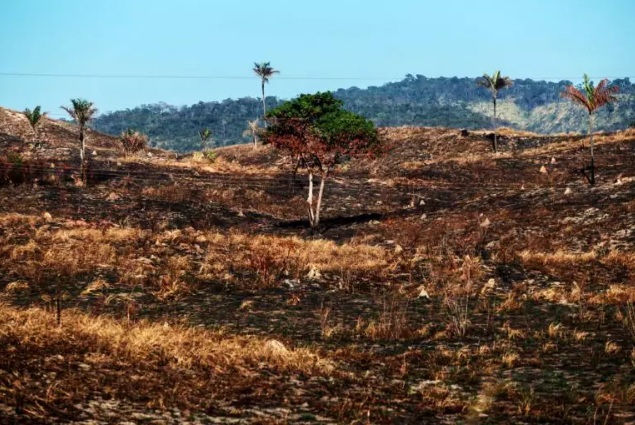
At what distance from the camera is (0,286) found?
493 inches

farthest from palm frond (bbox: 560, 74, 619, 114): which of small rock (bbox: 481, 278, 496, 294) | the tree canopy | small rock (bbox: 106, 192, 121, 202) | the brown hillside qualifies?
the brown hillside

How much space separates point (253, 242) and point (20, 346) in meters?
14.2

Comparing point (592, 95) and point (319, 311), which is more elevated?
point (592, 95)

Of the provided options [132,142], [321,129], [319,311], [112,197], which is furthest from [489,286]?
[132,142]

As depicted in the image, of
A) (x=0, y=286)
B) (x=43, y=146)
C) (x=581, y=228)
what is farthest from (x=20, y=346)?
(x=43, y=146)

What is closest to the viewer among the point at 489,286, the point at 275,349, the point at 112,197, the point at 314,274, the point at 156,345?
the point at 156,345

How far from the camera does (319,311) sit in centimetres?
1165

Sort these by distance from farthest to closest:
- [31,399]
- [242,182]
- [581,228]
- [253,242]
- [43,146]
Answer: [43,146], [242,182], [581,228], [253,242], [31,399]

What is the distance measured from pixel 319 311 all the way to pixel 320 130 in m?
19.7

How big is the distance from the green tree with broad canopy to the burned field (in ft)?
14.0

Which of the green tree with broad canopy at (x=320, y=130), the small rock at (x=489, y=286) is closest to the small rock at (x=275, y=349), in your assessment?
the small rock at (x=489, y=286)

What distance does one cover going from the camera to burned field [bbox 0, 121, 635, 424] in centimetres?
546

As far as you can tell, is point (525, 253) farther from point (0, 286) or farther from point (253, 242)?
point (0, 286)

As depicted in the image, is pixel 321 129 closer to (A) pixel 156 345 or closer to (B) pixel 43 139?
(A) pixel 156 345
